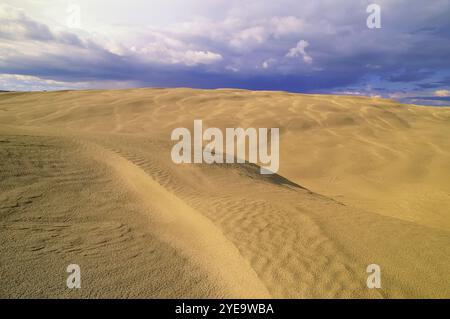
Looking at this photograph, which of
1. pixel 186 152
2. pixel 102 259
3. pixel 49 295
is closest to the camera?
pixel 49 295

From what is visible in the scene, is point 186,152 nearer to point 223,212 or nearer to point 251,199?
point 251,199

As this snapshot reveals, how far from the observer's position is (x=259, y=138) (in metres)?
14.5

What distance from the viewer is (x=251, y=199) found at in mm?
6113

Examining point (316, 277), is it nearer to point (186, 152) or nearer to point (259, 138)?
point (186, 152)

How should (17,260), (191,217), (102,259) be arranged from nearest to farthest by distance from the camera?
1. (17,260)
2. (102,259)
3. (191,217)

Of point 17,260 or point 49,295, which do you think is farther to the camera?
point 17,260

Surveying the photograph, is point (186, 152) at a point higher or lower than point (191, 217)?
higher

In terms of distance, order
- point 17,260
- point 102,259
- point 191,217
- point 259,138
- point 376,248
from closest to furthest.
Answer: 1. point 17,260
2. point 102,259
3. point 376,248
4. point 191,217
5. point 259,138

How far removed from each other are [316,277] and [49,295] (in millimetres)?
2604
